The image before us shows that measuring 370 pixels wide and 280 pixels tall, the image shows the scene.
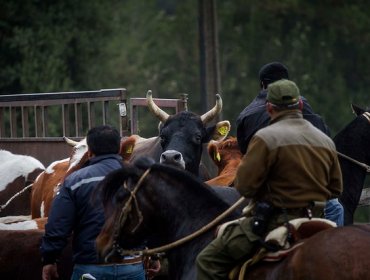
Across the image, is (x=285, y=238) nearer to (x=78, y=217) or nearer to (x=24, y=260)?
(x=78, y=217)

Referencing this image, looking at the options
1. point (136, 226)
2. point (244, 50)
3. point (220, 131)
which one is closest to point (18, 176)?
point (220, 131)

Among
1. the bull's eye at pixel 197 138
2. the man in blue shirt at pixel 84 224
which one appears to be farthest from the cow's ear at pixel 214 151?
the man in blue shirt at pixel 84 224

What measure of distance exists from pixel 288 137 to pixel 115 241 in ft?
4.46

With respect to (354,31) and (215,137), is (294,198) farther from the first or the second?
(354,31)

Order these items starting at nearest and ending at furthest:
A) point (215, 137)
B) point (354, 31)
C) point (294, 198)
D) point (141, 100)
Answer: point (294, 198) < point (215, 137) < point (141, 100) < point (354, 31)

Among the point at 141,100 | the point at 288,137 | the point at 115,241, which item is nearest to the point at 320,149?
the point at 288,137

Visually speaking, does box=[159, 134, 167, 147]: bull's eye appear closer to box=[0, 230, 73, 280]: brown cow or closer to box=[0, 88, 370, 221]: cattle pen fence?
box=[0, 88, 370, 221]: cattle pen fence

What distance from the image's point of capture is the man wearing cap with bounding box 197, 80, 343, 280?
666 centimetres

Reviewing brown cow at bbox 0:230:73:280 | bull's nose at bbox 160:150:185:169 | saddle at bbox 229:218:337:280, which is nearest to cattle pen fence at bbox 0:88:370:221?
bull's nose at bbox 160:150:185:169

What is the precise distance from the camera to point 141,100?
1236 centimetres

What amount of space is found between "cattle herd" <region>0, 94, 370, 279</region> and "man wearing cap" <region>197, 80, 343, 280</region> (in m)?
2.44

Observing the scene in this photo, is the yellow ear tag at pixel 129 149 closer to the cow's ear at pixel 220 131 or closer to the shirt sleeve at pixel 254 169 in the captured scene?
the cow's ear at pixel 220 131

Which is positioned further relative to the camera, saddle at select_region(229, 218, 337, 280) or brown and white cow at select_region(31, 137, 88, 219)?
brown and white cow at select_region(31, 137, 88, 219)

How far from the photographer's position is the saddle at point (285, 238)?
6.52 metres
